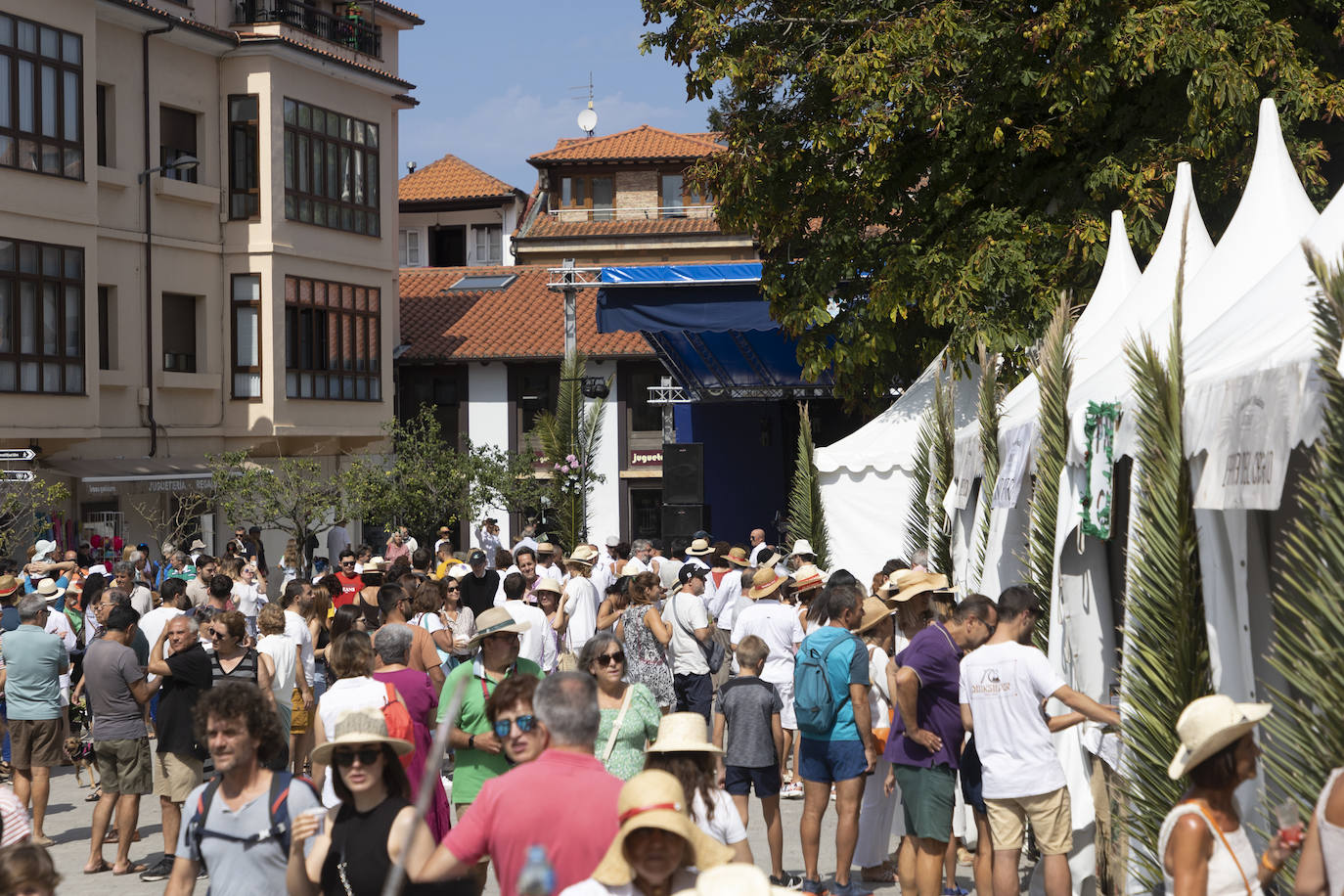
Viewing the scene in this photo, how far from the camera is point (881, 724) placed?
9.49 metres

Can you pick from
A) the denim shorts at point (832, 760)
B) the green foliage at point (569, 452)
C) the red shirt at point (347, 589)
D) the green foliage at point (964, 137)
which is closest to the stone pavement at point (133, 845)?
the denim shorts at point (832, 760)

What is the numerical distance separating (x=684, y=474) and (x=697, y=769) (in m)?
21.4

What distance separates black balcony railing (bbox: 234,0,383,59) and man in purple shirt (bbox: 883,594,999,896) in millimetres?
28156

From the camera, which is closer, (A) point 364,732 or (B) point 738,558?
(A) point 364,732

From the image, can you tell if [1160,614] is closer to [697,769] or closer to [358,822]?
[697,769]

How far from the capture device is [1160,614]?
7.38 meters

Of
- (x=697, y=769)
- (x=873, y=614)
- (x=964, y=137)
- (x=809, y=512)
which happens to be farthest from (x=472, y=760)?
(x=809, y=512)

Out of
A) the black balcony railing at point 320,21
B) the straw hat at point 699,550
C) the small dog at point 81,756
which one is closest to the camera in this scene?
the small dog at point 81,756

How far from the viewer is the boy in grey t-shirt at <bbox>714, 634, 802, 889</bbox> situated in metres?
9.08

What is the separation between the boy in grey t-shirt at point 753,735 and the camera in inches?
357

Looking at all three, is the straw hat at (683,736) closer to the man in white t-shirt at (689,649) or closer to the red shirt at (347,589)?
the man in white t-shirt at (689,649)

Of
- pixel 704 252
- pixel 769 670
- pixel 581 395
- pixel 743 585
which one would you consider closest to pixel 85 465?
pixel 581 395

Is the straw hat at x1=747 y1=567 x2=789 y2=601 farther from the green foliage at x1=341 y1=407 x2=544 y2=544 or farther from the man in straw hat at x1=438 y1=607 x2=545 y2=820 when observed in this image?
the green foliage at x1=341 y1=407 x2=544 y2=544

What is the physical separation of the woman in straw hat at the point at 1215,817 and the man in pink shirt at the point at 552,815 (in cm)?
174
